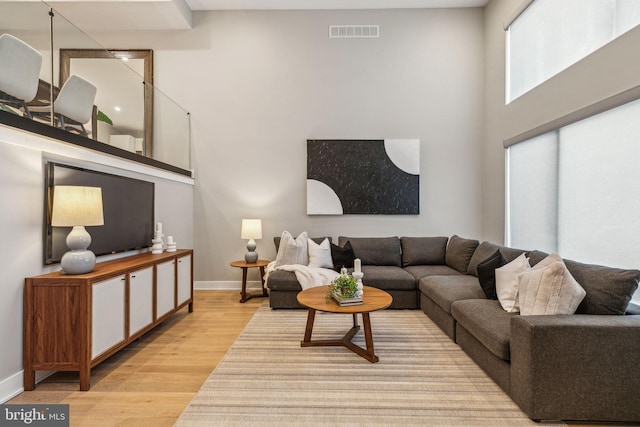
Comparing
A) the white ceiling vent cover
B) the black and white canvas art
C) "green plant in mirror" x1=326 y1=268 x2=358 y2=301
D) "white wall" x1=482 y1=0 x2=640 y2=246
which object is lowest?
"green plant in mirror" x1=326 y1=268 x2=358 y2=301

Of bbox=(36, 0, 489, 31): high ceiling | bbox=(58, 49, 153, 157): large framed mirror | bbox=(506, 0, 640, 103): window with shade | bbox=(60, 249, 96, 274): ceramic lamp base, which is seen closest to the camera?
bbox=(60, 249, 96, 274): ceramic lamp base

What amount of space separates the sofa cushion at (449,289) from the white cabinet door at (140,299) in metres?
2.80

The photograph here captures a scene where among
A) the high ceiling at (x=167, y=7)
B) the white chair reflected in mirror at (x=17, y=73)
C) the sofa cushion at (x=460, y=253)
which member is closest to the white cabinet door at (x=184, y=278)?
the white chair reflected in mirror at (x=17, y=73)

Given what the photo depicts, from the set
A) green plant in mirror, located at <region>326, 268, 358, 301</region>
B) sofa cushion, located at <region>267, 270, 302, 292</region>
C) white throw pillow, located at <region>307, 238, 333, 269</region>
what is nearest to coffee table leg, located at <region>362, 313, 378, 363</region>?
green plant in mirror, located at <region>326, 268, 358, 301</region>

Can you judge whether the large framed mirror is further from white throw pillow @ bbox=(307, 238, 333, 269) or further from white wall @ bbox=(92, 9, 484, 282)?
white throw pillow @ bbox=(307, 238, 333, 269)

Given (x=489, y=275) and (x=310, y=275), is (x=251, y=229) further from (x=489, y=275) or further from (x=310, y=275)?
(x=489, y=275)

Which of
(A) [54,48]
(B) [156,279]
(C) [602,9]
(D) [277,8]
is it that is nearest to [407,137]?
(C) [602,9]

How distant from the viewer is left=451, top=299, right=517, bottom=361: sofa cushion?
203cm

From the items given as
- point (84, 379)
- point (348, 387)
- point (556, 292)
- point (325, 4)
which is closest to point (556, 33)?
point (556, 292)

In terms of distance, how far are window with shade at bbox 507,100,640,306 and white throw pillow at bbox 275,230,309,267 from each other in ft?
9.20

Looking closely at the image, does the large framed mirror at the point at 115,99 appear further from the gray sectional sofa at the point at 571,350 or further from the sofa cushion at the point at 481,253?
the sofa cushion at the point at 481,253

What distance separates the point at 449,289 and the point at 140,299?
2.94 metres

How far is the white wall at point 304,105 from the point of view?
4.80 m

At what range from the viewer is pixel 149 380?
2.25m
